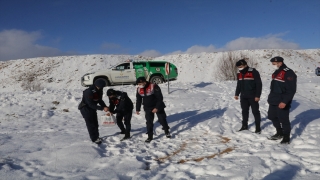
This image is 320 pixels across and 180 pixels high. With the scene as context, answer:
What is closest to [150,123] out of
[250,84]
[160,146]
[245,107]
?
[160,146]

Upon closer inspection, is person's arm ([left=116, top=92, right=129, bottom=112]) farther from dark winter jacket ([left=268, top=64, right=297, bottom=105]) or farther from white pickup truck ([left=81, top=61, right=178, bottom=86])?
white pickup truck ([left=81, top=61, right=178, bottom=86])

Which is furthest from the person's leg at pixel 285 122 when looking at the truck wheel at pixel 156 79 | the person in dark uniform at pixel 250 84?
the truck wheel at pixel 156 79

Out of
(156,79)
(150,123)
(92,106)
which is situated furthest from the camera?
(156,79)

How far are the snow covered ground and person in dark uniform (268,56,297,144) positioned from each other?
1.41ft

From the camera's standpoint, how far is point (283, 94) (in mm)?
4855

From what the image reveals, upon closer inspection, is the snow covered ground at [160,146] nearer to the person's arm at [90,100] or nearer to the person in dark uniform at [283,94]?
the person in dark uniform at [283,94]

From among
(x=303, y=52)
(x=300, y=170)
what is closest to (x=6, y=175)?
(x=300, y=170)

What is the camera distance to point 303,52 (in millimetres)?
41812

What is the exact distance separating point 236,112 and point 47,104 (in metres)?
7.97

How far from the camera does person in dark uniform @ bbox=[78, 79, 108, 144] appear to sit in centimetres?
544

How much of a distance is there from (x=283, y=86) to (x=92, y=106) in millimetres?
4151

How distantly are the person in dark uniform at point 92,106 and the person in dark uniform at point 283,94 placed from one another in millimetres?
3759

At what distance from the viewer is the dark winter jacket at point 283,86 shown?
4668mm

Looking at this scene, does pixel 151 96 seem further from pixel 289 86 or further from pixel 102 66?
pixel 102 66
